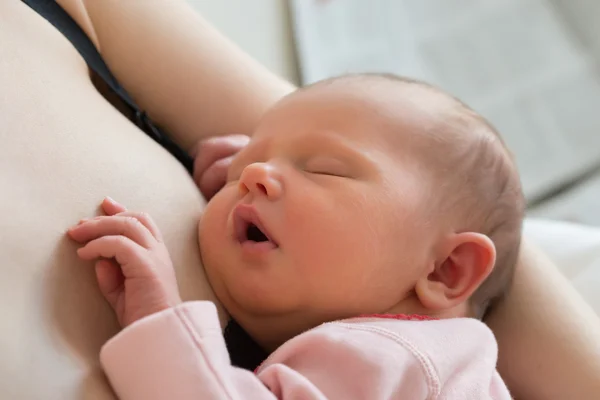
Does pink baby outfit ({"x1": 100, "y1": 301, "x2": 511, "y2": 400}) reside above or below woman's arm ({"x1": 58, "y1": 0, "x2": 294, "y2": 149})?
below

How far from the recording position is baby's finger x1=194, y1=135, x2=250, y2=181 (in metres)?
0.82

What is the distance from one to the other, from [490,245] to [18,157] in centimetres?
45

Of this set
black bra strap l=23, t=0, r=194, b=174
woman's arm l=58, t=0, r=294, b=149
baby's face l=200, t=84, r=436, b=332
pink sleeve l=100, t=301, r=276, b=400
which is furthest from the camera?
woman's arm l=58, t=0, r=294, b=149

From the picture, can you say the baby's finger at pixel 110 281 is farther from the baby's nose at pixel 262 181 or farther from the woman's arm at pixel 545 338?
the woman's arm at pixel 545 338

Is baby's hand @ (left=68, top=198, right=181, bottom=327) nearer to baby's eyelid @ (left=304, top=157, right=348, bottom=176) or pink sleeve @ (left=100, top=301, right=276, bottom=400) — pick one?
pink sleeve @ (left=100, top=301, right=276, bottom=400)

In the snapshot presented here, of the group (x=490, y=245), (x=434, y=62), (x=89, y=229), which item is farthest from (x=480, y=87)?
(x=89, y=229)

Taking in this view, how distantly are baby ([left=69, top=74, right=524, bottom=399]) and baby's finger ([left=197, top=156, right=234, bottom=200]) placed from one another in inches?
1.7

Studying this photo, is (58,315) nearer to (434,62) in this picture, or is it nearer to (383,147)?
(383,147)

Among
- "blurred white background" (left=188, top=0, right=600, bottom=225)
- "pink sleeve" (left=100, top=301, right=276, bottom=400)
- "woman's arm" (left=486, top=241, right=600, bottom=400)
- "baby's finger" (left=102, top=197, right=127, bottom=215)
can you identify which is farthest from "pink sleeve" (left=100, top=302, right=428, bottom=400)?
"blurred white background" (left=188, top=0, right=600, bottom=225)

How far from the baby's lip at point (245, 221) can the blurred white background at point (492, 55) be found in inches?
37.1

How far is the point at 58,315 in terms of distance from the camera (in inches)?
19.8

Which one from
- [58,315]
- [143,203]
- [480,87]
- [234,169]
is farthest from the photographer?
→ [480,87]

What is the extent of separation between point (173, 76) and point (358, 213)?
1.18ft

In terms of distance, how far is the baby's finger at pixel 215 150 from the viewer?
32.4 inches
